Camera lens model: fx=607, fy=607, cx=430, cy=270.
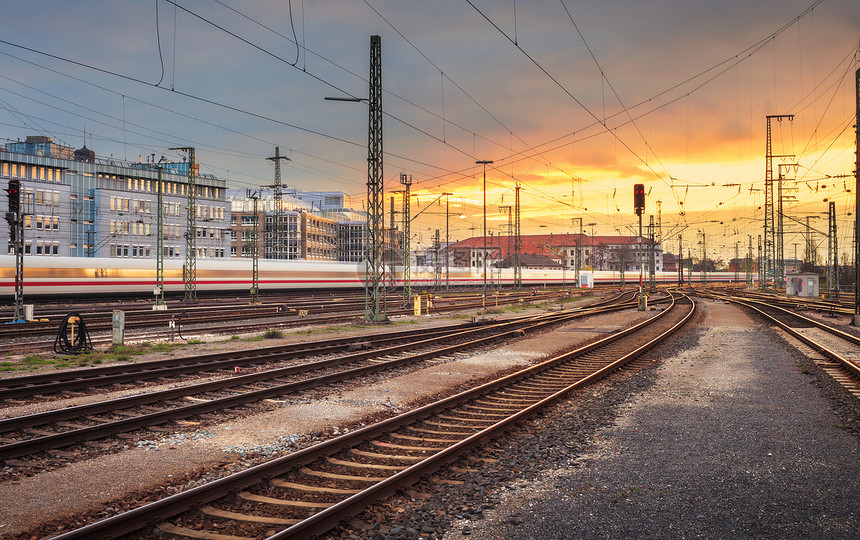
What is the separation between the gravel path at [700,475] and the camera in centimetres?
606

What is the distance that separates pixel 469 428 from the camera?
982 cm

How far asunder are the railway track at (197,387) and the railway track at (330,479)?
3192 mm

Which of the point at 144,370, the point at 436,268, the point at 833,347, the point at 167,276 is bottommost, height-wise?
the point at 833,347

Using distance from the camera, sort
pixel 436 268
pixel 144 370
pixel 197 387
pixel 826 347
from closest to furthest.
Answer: pixel 197 387 → pixel 144 370 → pixel 826 347 → pixel 436 268

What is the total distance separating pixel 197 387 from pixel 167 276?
122ft

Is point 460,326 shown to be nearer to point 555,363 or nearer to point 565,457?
point 555,363

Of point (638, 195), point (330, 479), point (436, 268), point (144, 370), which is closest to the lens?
point (330, 479)

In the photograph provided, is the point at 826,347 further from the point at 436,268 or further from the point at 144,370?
the point at 436,268

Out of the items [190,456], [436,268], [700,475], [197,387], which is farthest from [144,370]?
[436,268]

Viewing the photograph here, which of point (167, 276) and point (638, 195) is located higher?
point (638, 195)

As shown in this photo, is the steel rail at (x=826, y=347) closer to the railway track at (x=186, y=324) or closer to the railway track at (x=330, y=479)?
the railway track at (x=330, y=479)

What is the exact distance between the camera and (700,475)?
24.9 ft

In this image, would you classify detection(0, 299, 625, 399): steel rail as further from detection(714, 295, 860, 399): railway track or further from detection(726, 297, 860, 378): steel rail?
detection(726, 297, 860, 378): steel rail

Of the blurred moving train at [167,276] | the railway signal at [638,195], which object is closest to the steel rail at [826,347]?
the railway signal at [638,195]
